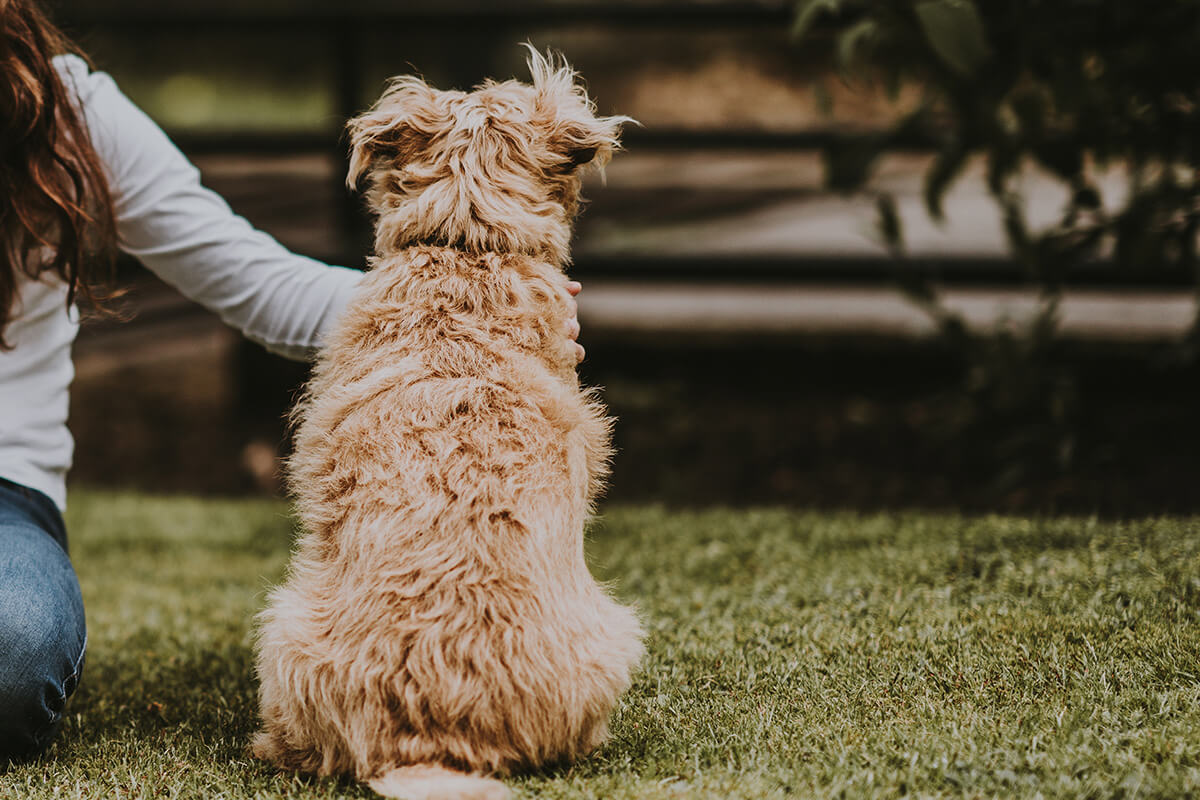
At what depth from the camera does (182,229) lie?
109 inches

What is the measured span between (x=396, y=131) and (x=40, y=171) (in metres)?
0.85

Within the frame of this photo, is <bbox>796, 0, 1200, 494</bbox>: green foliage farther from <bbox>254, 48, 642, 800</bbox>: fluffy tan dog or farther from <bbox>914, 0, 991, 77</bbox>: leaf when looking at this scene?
<bbox>254, 48, 642, 800</bbox>: fluffy tan dog

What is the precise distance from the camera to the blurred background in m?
4.26

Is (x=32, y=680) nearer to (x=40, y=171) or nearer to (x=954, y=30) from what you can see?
(x=40, y=171)

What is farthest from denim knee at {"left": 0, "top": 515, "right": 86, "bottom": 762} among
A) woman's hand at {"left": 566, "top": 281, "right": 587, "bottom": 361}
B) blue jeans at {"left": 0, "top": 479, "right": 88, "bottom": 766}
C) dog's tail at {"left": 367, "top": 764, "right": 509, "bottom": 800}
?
woman's hand at {"left": 566, "top": 281, "right": 587, "bottom": 361}

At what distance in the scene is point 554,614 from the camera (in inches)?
78.9

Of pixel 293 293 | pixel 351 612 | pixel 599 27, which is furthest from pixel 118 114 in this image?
pixel 599 27

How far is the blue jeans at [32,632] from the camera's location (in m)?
2.29

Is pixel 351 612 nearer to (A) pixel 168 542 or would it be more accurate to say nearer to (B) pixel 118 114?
(B) pixel 118 114

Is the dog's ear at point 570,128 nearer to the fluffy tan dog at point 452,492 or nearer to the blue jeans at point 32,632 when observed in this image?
the fluffy tan dog at point 452,492

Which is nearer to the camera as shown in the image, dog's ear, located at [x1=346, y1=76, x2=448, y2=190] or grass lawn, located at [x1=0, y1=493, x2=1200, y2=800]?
grass lawn, located at [x1=0, y1=493, x2=1200, y2=800]

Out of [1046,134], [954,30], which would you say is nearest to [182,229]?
[954,30]

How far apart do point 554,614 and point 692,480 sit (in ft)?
10.2

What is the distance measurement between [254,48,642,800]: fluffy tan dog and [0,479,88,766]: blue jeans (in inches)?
18.8
